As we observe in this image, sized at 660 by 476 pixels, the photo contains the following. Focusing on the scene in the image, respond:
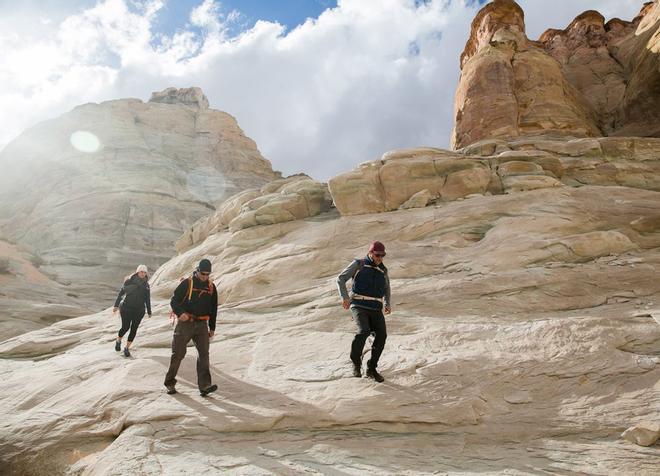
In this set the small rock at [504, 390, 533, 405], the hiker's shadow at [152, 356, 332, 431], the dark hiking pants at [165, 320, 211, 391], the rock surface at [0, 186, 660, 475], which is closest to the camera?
the rock surface at [0, 186, 660, 475]

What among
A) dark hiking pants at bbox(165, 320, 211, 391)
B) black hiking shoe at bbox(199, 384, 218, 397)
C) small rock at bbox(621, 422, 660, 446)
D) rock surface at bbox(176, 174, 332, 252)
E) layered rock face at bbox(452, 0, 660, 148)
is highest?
layered rock face at bbox(452, 0, 660, 148)

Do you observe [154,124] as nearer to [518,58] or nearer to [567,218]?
[518,58]

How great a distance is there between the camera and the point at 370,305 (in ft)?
24.4

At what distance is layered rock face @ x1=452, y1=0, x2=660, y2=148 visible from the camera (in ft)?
101

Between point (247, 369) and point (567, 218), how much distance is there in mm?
11613

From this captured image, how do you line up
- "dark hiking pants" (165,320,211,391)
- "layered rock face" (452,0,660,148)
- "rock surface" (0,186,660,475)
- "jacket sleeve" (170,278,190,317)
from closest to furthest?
"rock surface" (0,186,660,475) < "dark hiking pants" (165,320,211,391) < "jacket sleeve" (170,278,190,317) < "layered rock face" (452,0,660,148)

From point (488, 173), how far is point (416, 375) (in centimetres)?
1363

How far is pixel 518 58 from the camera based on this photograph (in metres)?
34.4

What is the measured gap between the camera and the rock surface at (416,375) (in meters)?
5.73

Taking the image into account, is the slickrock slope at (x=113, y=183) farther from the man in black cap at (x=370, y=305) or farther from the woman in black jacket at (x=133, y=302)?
the man in black cap at (x=370, y=305)

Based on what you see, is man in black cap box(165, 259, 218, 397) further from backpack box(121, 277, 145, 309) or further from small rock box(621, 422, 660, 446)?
small rock box(621, 422, 660, 446)

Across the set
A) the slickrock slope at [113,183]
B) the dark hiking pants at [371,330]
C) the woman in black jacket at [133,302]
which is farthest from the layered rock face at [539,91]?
the slickrock slope at [113,183]

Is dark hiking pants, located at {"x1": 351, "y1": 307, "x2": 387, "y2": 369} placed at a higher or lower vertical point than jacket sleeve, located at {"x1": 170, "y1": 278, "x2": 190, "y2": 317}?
lower

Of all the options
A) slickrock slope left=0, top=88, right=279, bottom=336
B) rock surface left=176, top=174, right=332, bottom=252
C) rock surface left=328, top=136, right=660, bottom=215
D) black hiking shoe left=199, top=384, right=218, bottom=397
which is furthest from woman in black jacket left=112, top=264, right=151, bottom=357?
slickrock slope left=0, top=88, right=279, bottom=336
